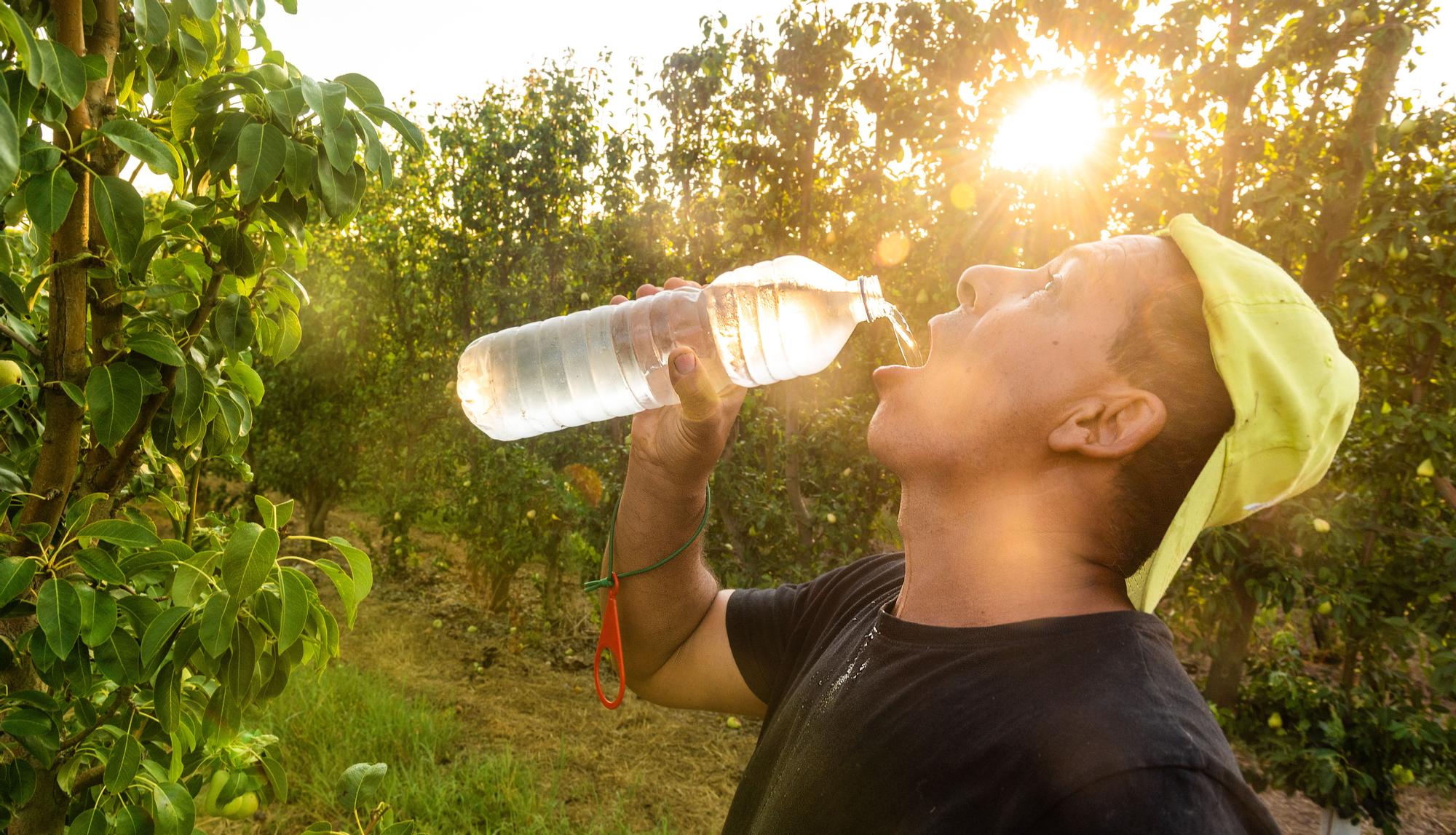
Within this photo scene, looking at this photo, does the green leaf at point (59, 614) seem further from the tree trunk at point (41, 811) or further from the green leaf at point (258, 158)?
the green leaf at point (258, 158)

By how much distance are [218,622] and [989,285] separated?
151 cm

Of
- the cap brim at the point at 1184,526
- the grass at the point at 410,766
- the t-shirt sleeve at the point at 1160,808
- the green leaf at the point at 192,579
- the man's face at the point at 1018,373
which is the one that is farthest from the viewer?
the grass at the point at 410,766

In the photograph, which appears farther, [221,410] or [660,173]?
[660,173]

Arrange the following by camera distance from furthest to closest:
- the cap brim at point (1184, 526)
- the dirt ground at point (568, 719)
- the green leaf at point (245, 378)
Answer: the dirt ground at point (568, 719) → the green leaf at point (245, 378) → the cap brim at point (1184, 526)

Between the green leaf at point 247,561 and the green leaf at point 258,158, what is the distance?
1.56 feet

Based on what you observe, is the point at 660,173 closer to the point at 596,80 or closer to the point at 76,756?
the point at 596,80

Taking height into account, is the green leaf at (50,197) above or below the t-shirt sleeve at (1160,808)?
above

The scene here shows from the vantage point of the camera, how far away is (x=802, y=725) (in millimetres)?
1553

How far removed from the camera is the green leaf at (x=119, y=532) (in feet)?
4.07

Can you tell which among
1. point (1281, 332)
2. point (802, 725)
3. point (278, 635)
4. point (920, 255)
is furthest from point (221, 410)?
point (920, 255)

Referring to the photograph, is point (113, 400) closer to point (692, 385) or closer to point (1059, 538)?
point (692, 385)

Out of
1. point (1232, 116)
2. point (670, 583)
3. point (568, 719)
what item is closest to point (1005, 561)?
point (670, 583)

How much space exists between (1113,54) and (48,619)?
395 centimetres

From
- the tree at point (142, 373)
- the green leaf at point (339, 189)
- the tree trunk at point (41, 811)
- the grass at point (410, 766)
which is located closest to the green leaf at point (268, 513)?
the tree at point (142, 373)
